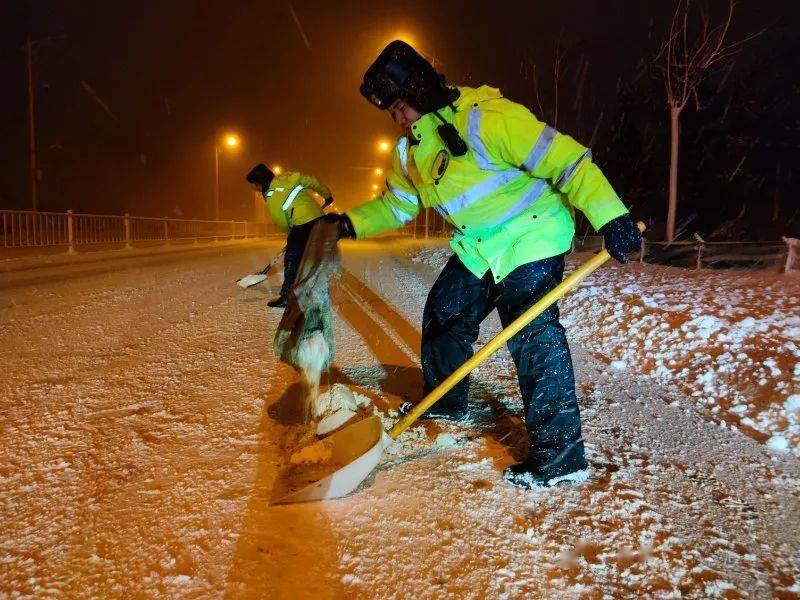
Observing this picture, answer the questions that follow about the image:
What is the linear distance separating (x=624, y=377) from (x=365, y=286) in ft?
15.5

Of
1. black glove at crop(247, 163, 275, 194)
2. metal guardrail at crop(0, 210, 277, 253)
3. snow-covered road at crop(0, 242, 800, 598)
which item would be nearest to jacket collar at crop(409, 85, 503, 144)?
snow-covered road at crop(0, 242, 800, 598)

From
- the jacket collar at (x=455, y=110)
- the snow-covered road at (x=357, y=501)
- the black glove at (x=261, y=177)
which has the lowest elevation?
the snow-covered road at (x=357, y=501)

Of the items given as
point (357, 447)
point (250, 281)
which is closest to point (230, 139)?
point (250, 281)

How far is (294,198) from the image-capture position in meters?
5.51

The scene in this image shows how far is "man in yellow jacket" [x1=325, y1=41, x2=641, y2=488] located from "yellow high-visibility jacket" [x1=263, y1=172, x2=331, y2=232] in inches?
121

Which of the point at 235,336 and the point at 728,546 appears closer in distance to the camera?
the point at 728,546

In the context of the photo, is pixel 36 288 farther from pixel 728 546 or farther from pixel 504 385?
pixel 728 546

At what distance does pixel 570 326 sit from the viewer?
17.3 feet

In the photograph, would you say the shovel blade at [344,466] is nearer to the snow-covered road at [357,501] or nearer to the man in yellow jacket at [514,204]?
the snow-covered road at [357,501]

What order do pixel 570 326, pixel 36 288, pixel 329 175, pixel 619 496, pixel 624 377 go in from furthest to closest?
pixel 329 175, pixel 36 288, pixel 570 326, pixel 624 377, pixel 619 496

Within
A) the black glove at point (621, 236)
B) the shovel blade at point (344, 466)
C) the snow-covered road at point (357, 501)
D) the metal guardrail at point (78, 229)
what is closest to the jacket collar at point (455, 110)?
the black glove at point (621, 236)

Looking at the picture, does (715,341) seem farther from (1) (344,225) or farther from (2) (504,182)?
(1) (344,225)

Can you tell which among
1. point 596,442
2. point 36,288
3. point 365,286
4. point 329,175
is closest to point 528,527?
point 596,442

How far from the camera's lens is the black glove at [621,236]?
81.8 inches
